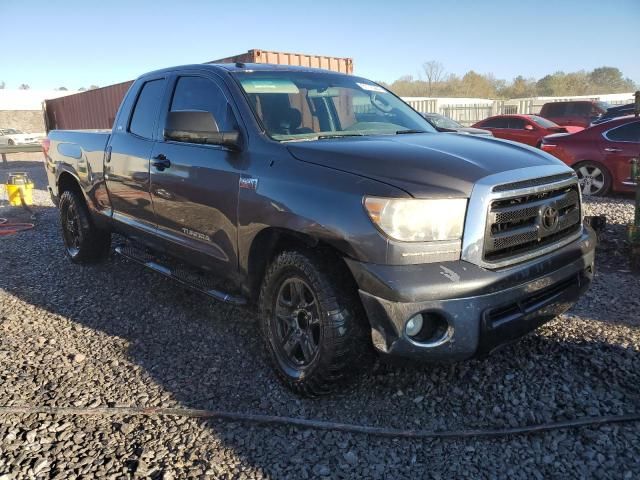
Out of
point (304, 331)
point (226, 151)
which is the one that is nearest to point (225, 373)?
point (304, 331)

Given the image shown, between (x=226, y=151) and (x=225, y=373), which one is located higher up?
(x=226, y=151)

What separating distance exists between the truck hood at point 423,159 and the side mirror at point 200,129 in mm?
390

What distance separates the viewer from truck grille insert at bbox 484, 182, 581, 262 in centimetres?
247

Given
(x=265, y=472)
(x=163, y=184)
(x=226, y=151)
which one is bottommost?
(x=265, y=472)

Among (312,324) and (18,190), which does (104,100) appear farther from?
(312,324)

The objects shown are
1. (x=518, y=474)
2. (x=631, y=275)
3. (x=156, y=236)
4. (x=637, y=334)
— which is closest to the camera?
(x=518, y=474)

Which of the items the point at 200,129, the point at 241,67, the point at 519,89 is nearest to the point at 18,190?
the point at 241,67

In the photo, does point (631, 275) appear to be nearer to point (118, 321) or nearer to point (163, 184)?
point (163, 184)

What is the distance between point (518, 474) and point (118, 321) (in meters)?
3.10

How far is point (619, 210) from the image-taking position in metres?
7.14

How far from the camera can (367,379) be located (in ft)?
10.0

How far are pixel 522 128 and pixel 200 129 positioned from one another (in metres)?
13.2

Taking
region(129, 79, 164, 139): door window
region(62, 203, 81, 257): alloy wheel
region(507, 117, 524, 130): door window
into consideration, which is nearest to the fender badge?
region(129, 79, 164, 139): door window

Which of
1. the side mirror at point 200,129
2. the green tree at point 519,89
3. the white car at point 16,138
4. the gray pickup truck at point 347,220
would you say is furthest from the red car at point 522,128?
the green tree at point 519,89
